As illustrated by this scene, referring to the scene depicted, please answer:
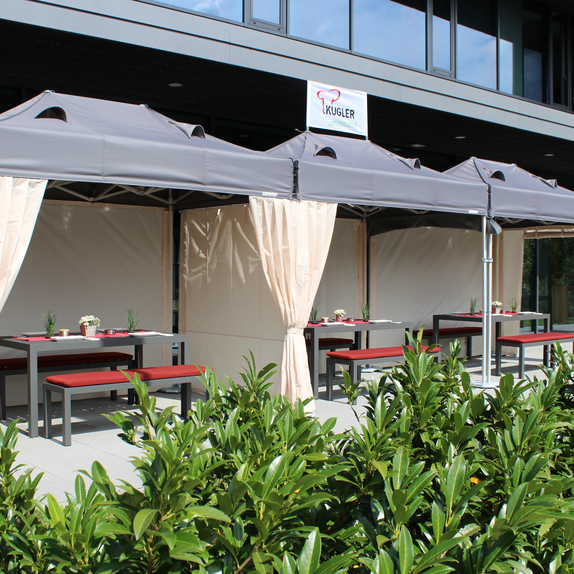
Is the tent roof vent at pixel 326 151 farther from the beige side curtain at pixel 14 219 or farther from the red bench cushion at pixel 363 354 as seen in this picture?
the beige side curtain at pixel 14 219

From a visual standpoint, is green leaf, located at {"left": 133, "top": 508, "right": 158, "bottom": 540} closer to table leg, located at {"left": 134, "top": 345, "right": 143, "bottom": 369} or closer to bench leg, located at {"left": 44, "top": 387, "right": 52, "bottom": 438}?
bench leg, located at {"left": 44, "top": 387, "right": 52, "bottom": 438}

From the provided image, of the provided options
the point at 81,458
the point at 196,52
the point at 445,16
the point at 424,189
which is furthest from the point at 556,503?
the point at 445,16

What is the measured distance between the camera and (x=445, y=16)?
32.3 feet

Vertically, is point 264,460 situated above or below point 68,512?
above

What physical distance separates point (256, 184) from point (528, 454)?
3847 millimetres

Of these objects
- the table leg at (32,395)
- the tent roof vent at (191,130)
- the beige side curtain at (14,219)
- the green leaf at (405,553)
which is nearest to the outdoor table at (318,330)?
the tent roof vent at (191,130)

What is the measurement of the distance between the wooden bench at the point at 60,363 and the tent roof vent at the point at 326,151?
2.89 metres

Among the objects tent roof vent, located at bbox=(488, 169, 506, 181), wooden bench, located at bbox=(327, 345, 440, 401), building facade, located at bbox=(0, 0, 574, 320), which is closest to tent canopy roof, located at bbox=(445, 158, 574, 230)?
tent roof vent, located at bbox=(488, 169, 506, 181)

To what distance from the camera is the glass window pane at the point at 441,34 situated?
31.8 ft

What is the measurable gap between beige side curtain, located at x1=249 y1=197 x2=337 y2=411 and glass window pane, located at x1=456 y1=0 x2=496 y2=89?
548 centimetres

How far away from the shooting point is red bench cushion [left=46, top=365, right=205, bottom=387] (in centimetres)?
518

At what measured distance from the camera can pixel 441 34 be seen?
9812 millimetres

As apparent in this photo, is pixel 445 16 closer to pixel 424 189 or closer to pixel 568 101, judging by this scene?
pixel 568 101

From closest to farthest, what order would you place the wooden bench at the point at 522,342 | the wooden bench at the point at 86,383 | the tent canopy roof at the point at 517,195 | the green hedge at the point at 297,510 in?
1. the green hedge at the point at 297,510
2. the wooden bench at the point at 86,383
3. the tent canopy roof at the point at 517,195
4. the wooden bench at the point at 522,342
